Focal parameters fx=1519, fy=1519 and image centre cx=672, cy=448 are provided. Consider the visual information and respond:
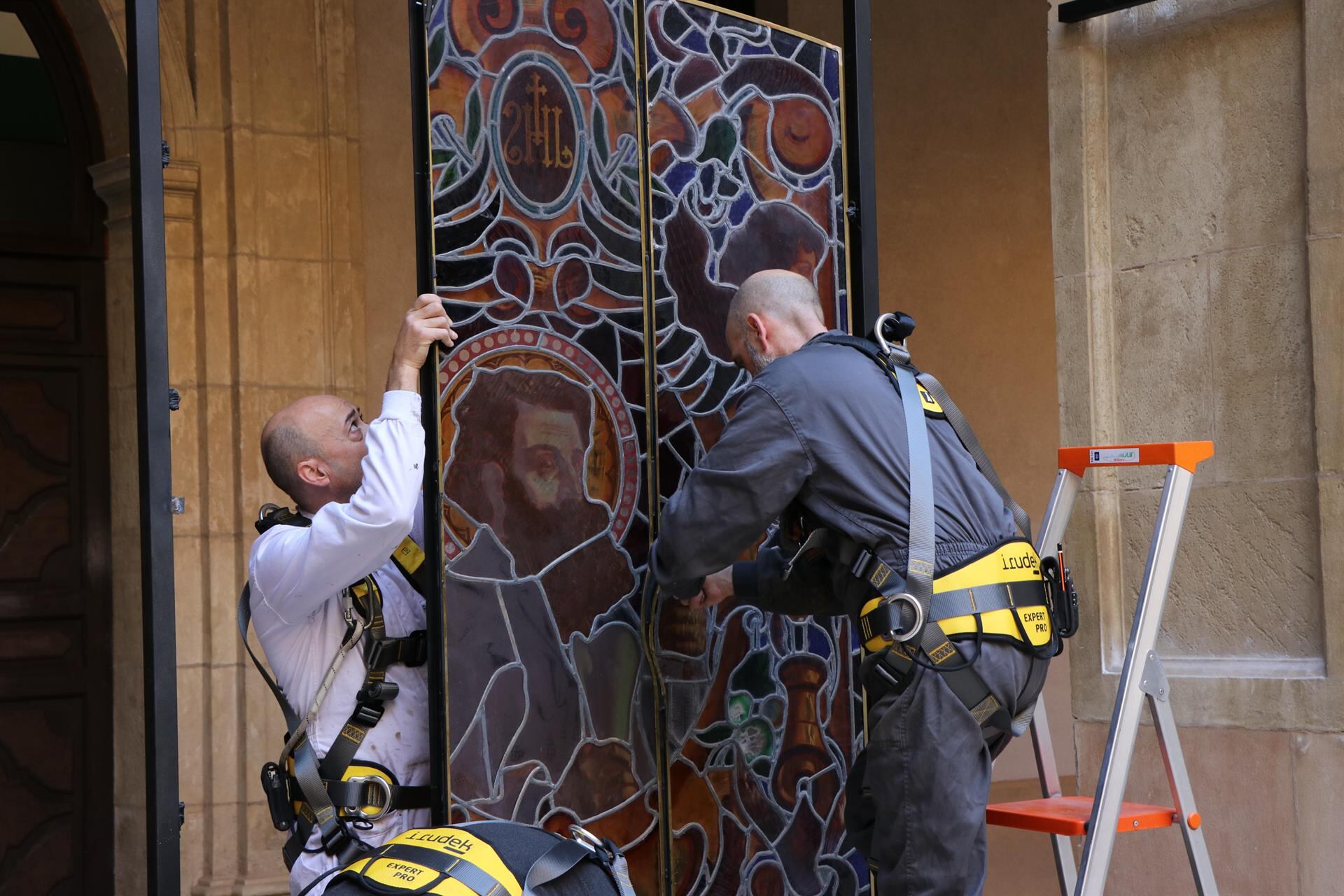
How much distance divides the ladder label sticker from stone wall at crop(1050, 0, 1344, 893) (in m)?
0.78

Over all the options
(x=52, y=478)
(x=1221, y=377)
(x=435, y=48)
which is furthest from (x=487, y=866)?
(x=52, y=478)

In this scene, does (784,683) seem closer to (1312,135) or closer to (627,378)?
(627,378)

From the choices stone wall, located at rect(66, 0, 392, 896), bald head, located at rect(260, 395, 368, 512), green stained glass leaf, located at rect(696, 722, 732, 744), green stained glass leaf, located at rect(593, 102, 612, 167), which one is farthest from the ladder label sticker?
stone wall, located at rect(66, 0, 392, 896)

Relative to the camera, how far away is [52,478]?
17.9 ft

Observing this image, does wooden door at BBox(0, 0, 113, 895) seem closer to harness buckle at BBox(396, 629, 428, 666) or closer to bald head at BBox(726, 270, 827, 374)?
harness buckle at BBox(396, 629, 428, 666)

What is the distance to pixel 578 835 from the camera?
80.0 inches

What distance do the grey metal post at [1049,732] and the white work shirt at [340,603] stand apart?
136 centimetres

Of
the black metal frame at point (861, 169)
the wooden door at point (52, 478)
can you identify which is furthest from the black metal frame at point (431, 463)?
the wooden door at point (52, 478)

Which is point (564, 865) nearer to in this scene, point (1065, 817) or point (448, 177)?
point (448, 177)

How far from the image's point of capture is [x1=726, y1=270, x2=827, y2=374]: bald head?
10.3 feet

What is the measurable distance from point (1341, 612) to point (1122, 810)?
99 cm

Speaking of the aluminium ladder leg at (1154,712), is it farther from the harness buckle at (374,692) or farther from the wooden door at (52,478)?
the wooden door at (52,478)

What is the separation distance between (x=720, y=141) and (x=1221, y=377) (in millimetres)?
1555

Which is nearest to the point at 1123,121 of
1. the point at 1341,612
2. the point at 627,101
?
the point at 1341,612
